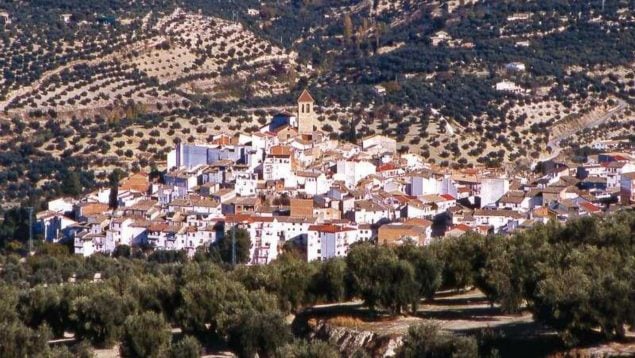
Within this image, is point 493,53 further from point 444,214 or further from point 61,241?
point 61,241

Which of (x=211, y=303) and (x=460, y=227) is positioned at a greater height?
(x=460, y=227)

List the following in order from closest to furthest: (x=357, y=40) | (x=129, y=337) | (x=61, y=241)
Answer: (x=129, y=337), (x=61, y=241), (x=357, y=40)

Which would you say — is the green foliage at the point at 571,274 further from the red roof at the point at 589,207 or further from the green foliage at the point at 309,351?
the red roof at the point at 589,207

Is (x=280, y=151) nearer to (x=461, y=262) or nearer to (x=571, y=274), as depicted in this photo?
(x=461, y=262)

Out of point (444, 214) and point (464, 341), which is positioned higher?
point (444, 214)

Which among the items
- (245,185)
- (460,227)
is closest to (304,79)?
(245,185)

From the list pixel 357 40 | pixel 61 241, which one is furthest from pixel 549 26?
pixel 61 241
